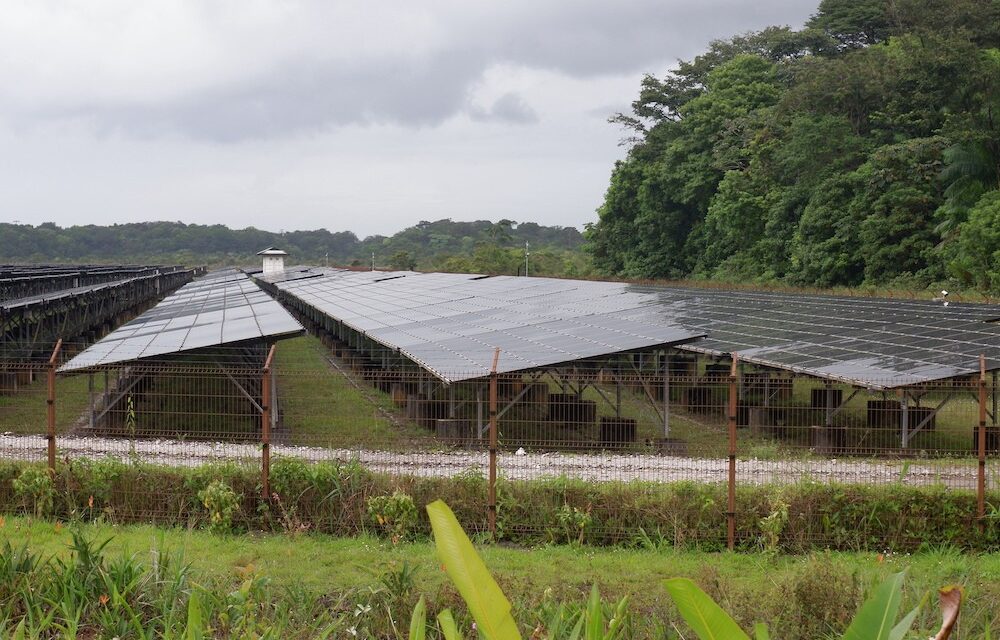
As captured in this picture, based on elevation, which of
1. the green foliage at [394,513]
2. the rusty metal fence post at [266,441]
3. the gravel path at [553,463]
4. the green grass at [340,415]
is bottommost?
the green grass at [340,415]

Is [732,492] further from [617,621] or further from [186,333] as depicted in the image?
[186,333]

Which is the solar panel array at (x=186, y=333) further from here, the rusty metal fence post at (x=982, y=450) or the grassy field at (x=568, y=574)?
the rusty metal fence post at (x=982, y=450)

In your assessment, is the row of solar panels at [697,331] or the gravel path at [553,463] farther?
the row of solar panels at [697,331]

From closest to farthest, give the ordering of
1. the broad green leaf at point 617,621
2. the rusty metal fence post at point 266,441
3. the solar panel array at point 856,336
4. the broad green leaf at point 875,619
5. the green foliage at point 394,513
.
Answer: the broad green leaf at point 875,619 < the broad green leaf at point 617,621 < the green foliage at point 394,513 < the rusty metal fence post at point 266,441 < the solar panel array at point 856,336

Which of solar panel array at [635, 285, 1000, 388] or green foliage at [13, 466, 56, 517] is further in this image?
solar panel array at [635, 285, 1000, 388]

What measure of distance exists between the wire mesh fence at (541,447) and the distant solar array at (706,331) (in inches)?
19.9

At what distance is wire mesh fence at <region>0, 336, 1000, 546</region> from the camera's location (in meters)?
8.98

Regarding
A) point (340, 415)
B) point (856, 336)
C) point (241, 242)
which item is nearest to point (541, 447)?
point (340, 415)

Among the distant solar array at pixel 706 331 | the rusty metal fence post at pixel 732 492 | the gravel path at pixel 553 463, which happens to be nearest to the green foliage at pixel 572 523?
the rusty metal fence post at pixel 732 492

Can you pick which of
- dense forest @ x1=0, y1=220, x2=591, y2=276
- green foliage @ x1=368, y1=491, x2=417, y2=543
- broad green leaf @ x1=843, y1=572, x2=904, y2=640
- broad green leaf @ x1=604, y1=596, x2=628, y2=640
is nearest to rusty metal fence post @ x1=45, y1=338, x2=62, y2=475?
green foliage @ x1=368, y1=491, x2=417, y2=543

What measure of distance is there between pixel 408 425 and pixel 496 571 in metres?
9.65

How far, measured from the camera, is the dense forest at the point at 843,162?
36969mm

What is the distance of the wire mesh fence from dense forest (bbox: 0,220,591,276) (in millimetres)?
84955

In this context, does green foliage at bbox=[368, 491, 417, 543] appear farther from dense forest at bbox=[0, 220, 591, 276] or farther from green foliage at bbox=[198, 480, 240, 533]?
dense forest at bbox=[0, 220, 591, 276]
